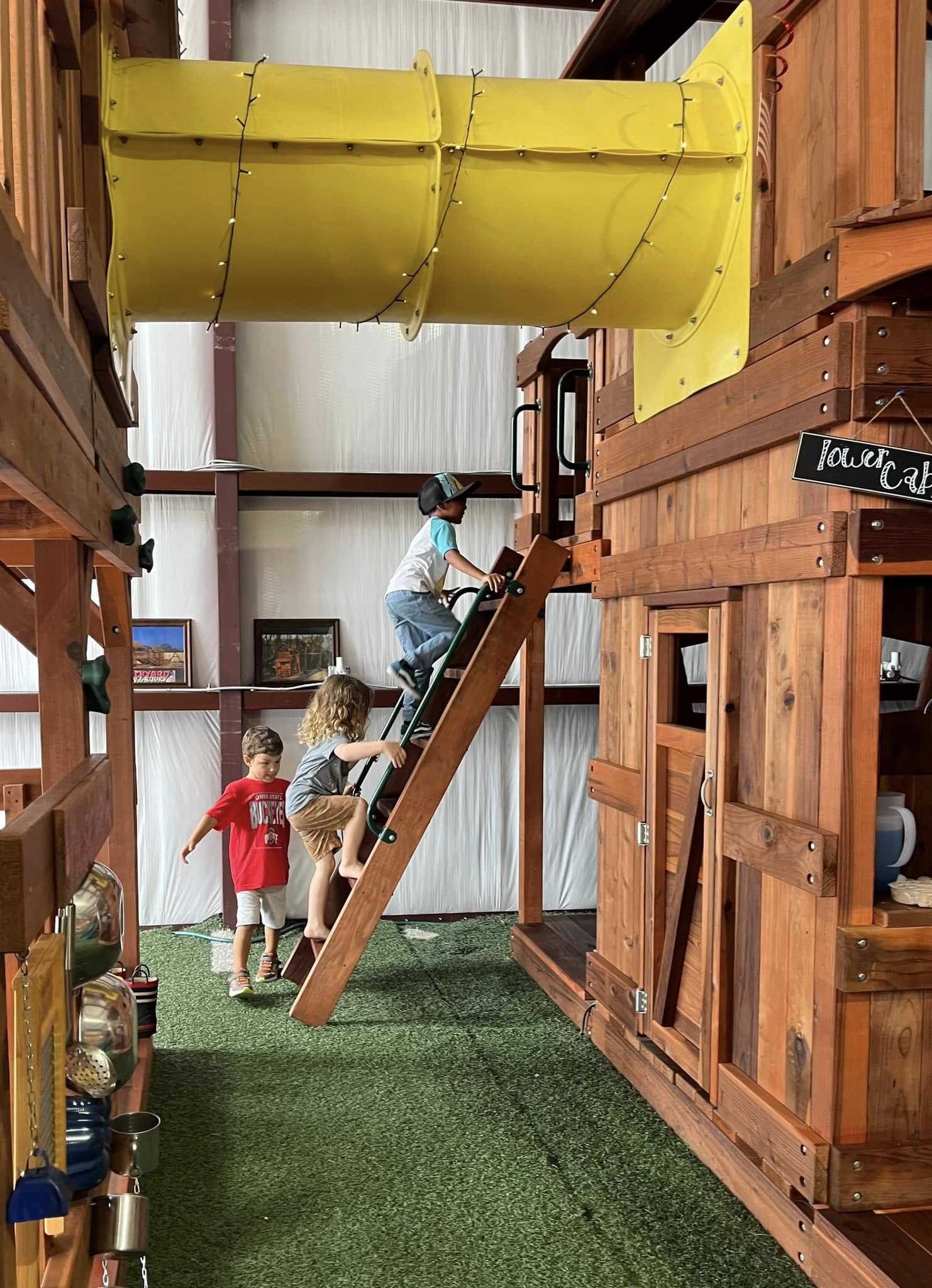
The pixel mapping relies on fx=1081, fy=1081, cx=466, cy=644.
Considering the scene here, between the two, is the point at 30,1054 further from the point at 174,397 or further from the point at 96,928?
the point at 174,397

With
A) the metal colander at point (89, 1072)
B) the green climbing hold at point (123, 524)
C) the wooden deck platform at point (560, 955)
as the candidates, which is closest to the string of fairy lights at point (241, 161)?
the green climbing hold at point (123, 524)

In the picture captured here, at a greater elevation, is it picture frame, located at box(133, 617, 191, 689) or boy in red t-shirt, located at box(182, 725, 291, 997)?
picture frame, located at box(133, 617, 191, 689)

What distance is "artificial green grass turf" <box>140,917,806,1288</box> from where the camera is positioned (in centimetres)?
326

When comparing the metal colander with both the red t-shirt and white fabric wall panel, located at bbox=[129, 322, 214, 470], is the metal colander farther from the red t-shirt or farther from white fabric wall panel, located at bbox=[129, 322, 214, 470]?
white fabric wall panel, located at bbox=[129, 322, 214, 470]

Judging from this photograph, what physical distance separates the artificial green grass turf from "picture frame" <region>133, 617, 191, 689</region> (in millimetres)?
2202

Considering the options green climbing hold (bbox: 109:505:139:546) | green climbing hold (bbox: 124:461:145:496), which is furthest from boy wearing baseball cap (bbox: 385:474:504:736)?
green climbing hold (bbox: 109:505:139:546)

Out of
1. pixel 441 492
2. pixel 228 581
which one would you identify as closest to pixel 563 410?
pixel 441 492

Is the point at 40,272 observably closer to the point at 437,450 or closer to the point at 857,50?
the point at 857,50

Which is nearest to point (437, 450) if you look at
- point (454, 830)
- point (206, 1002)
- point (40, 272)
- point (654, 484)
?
A: point (454, 830)

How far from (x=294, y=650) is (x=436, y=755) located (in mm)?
2685

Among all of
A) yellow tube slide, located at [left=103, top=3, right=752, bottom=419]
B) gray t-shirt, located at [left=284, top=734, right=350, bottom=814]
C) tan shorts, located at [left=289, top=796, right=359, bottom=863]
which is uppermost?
yellow tube slide, located at [left=103, top=3, right=752, bottom=419]

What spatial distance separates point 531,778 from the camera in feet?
20.7

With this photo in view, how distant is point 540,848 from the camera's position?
6.36 m

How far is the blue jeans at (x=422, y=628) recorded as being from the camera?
5805 millimetres
